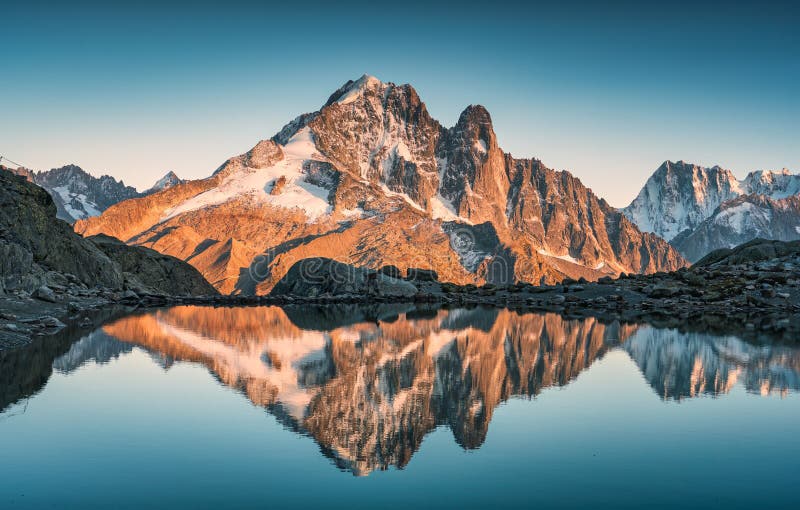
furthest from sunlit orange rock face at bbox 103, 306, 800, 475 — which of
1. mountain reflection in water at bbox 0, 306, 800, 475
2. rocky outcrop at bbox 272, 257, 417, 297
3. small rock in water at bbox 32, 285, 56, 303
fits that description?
rocky outcrop at bbox 272, 257, 417, 297

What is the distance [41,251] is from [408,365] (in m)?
47.0

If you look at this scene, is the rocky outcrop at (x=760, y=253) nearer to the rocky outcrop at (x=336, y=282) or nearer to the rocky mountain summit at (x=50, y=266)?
the rocky outcrop at (x=336, y=282)

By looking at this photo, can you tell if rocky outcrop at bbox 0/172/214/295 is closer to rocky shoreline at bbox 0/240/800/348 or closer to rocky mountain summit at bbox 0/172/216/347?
rocky mountain summit at bbox 0/172/216/347

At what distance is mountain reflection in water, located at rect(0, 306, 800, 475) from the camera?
781 inches

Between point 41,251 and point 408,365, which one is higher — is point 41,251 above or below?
above

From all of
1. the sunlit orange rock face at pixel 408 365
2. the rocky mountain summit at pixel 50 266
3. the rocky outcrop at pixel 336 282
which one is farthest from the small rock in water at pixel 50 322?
the rocky outcrop at pixel 336 282

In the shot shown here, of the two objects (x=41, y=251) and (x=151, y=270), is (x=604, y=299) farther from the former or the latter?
(x=41, y=251)

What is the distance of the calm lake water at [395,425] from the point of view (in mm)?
14398

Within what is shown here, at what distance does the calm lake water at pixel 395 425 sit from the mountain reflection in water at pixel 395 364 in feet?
0.47

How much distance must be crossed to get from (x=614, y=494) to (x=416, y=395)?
10065 millimetres

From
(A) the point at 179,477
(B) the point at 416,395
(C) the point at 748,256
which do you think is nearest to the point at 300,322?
(B) the point at 416,395

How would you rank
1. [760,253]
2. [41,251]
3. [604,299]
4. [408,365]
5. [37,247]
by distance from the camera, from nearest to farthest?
[408,365] → [37,247] → [41,251] → [604,299] → [760,253]

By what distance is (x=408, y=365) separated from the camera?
3017cm

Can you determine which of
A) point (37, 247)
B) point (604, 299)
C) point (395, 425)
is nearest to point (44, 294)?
point (37, 247)
